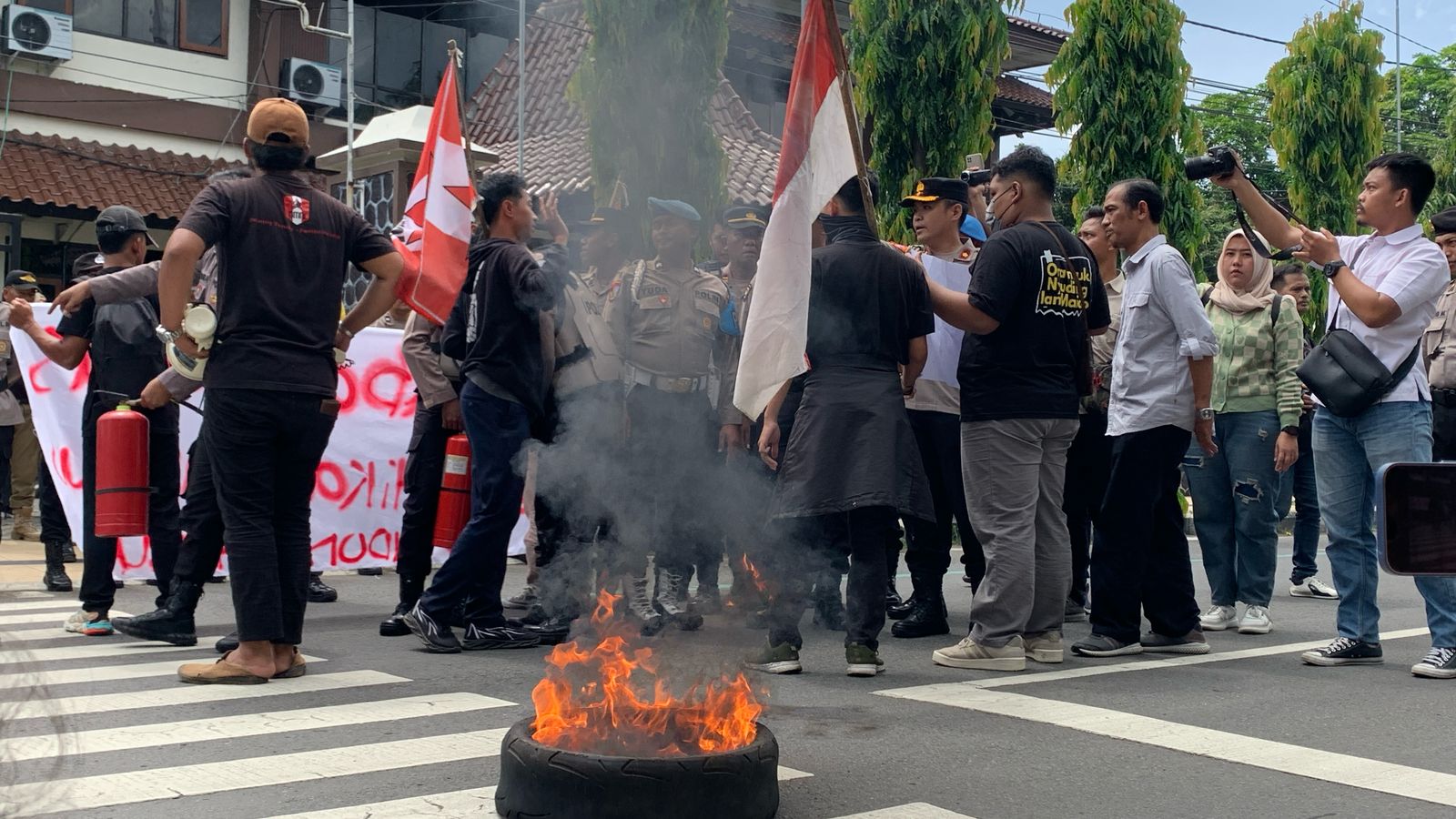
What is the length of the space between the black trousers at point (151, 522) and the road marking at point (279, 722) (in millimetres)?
2125

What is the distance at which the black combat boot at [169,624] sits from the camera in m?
6.43

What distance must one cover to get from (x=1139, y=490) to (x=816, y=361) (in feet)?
5.52

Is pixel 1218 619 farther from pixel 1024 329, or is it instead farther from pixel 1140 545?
pixel 1024 329

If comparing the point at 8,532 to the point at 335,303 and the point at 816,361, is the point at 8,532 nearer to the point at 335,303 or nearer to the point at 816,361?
the point at 335,303

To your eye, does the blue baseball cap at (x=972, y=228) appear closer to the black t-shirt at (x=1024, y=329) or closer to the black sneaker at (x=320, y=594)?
the black t-shirt at (x=1024, y=329)

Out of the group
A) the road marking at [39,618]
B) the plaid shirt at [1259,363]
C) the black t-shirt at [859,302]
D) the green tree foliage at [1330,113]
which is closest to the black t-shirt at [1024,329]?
the black t-shirt at [859,302]

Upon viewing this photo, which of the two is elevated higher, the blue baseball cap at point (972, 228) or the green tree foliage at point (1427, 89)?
→ the green tree foliage at point (1427, 89)

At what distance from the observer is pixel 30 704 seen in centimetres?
155

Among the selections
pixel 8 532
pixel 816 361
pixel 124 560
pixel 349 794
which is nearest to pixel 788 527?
pixel 816 361

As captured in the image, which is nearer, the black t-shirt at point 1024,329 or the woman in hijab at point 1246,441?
the black t-shirt at point 1024,329

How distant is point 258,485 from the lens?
5.47m

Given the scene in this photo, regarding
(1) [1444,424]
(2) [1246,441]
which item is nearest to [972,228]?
(2) [1246,441]

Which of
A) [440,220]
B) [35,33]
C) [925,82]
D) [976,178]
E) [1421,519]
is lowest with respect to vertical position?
[1421,519]

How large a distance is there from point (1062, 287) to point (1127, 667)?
164 centimetres
